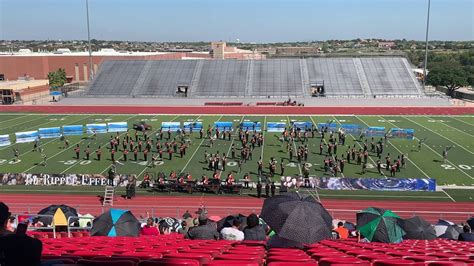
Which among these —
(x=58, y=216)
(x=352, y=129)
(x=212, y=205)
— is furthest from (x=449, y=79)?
(x=58, y=216)

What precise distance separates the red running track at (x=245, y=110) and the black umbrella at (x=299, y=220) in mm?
40682

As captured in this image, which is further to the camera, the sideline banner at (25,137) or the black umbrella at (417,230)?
the sideline banner at (25,137)

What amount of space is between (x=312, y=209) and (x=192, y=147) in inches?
966

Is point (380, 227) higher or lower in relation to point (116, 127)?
higher

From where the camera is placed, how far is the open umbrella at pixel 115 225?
1027cm

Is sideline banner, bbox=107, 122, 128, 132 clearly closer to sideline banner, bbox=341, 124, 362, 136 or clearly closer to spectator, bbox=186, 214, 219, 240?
sideline banner, bbox=341, 124, 362, 136

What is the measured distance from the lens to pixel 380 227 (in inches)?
406

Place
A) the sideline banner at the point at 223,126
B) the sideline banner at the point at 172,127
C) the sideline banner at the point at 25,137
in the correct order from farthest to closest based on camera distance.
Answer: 1. the sideline banner at the point at 172,127
2. the sideline banner at the point at 223,126
3. the sideline banner at the point at 25,137

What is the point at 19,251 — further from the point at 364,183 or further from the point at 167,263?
the point at 364,183

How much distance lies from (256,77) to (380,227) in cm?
5750

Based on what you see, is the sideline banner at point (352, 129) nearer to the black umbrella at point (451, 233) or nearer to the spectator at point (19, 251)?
the black umbrella at point (451, 233)

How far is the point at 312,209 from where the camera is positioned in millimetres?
7711

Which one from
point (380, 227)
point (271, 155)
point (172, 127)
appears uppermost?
point (380, 227)

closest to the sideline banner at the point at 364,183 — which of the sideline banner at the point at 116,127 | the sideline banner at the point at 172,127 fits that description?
the sideline banner at the point at 172,127
